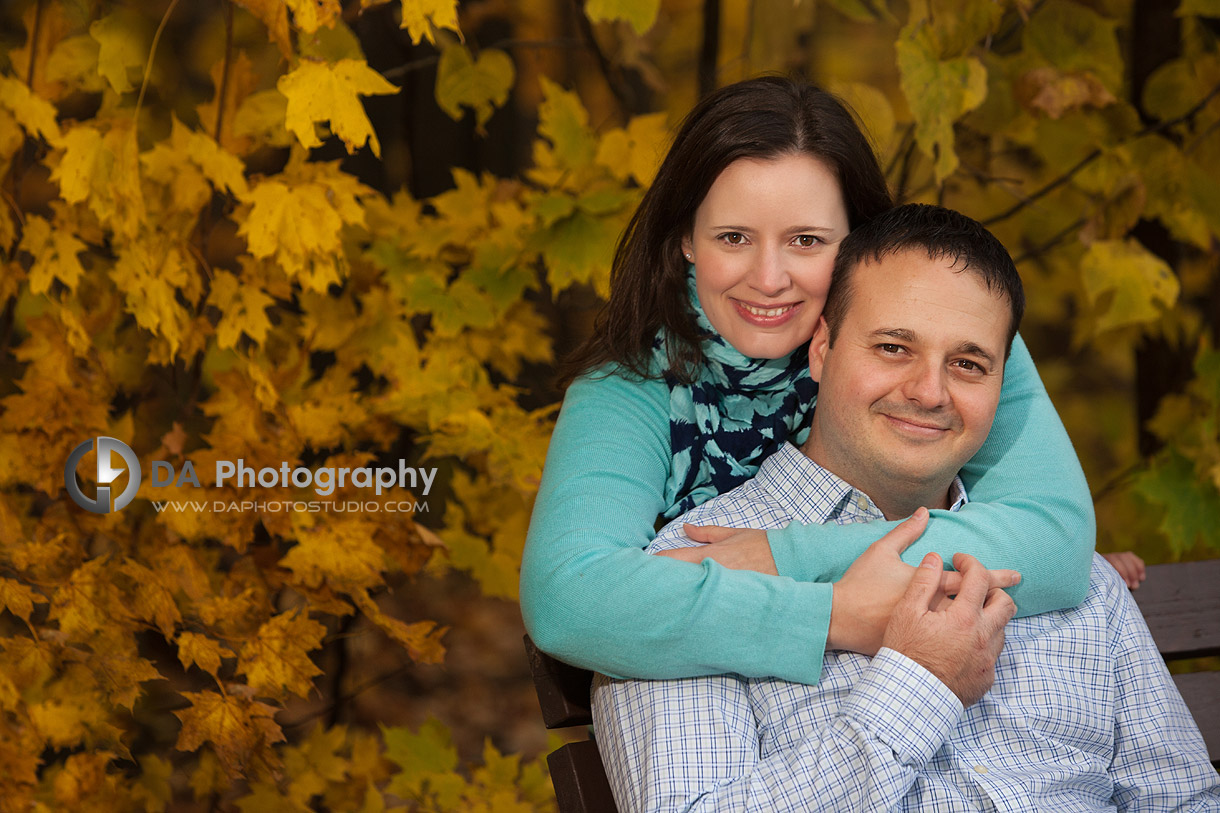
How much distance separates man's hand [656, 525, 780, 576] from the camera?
1.65 m

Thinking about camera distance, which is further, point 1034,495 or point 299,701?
point 299,701

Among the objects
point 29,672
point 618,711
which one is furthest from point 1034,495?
point 29,672

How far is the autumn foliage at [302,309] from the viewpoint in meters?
2.31

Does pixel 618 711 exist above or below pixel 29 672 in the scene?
below

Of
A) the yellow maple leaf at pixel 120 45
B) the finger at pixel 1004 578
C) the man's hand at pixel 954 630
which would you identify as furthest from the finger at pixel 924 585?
the yellow maple leaf at pixel 120 45

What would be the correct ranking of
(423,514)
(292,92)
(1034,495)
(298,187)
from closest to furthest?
1. (1034,495)
2. (292,92)
3. (298,187)
4. (423,514)

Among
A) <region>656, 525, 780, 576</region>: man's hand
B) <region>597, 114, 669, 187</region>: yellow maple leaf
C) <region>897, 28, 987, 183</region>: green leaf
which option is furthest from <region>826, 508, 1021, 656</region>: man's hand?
<region>597, 114, 669, 187</region>: yellow maple leaf

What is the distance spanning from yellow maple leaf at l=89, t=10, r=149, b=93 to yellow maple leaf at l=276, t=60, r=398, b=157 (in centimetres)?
41

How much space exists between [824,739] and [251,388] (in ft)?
5.08

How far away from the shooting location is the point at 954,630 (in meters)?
1.54

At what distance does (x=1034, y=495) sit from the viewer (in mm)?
1757

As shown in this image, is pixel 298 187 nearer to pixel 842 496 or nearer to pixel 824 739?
pixel 842 496

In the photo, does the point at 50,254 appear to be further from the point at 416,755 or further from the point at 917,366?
the point at 917,366

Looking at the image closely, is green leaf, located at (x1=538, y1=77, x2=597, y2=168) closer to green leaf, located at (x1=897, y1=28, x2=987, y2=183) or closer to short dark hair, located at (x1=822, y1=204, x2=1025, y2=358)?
green leaf, located at (x1=897, y1=28, x2=987, y2=183)
